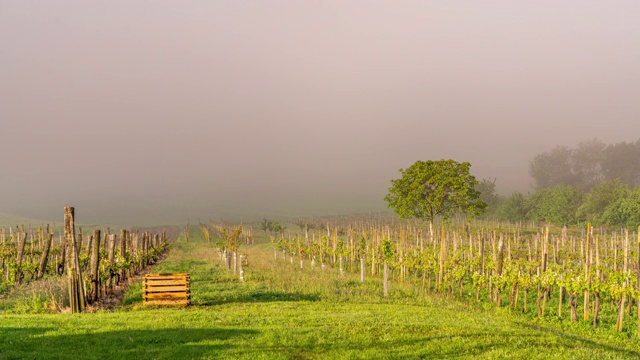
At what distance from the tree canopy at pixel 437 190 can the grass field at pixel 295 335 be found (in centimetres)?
→ 3272

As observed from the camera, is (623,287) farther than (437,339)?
Yes

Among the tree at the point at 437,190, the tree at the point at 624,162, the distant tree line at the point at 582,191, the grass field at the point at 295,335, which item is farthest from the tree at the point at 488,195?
the grass field at the point at 295,335

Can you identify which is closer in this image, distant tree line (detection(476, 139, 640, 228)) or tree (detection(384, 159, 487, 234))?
tree (detection(384, 159, 487, 234))

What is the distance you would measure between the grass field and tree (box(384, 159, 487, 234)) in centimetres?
3279

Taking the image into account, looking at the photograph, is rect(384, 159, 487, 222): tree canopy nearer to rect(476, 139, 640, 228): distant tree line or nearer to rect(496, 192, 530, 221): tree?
rect(476, 139, 640, 228): distant tree line

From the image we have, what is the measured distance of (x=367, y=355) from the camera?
1334cm

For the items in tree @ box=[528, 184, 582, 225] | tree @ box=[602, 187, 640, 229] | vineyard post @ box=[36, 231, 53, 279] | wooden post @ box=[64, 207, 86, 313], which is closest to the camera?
wooden post @ box=[64, 207, 86, 313]

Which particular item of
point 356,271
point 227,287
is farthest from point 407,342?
point 356,271

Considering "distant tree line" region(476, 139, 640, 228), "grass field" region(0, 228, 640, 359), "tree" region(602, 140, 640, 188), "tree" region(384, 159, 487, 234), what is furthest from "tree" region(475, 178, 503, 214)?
"grass field" region(0, 228, 640, 359)

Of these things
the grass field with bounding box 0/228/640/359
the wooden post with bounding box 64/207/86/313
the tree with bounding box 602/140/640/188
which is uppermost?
the tree with bounding box 602/140/640/188

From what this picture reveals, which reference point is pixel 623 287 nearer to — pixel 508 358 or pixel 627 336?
pixel 627 336

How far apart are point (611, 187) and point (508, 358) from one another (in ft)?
369

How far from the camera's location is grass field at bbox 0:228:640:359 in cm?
1344

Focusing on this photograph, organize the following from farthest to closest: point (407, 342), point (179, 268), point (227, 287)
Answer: point (179, 268) < point (227, 287) < point (407, 342)
